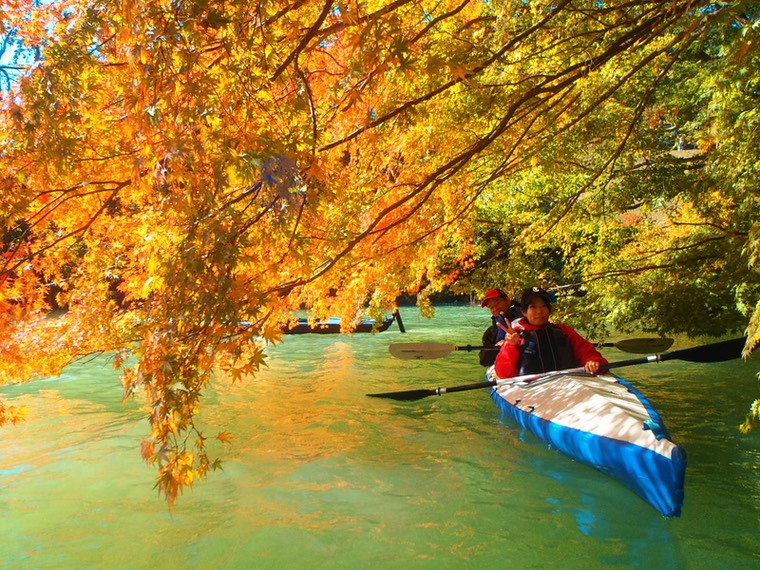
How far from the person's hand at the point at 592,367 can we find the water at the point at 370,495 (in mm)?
832

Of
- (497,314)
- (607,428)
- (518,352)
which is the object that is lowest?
(607,428)

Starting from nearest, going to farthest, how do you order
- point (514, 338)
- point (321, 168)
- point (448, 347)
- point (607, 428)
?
1. point (321, 168)
2. point (607, 428)
3. point (514, 338)
4. point (448, 347)

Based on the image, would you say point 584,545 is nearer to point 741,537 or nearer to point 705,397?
point 741,537

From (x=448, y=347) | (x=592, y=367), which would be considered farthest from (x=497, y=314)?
(x=592, y=367)

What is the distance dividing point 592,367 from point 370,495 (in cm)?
237

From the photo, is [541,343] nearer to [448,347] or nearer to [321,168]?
[448,347]

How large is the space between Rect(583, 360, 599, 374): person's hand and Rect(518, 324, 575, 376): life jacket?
1.40ft

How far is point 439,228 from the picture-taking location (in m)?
5.26

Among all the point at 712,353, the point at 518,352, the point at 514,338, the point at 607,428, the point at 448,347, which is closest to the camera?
the point at 607,428

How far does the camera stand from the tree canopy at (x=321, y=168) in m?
2.42

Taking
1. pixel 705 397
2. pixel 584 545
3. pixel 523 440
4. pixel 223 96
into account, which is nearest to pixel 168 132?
pixel 223 96

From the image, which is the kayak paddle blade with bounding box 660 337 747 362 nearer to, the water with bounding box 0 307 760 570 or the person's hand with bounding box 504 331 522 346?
the water with bounding box 0 307 760 570

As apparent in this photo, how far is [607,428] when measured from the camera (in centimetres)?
409

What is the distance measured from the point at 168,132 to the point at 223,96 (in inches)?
16.2
